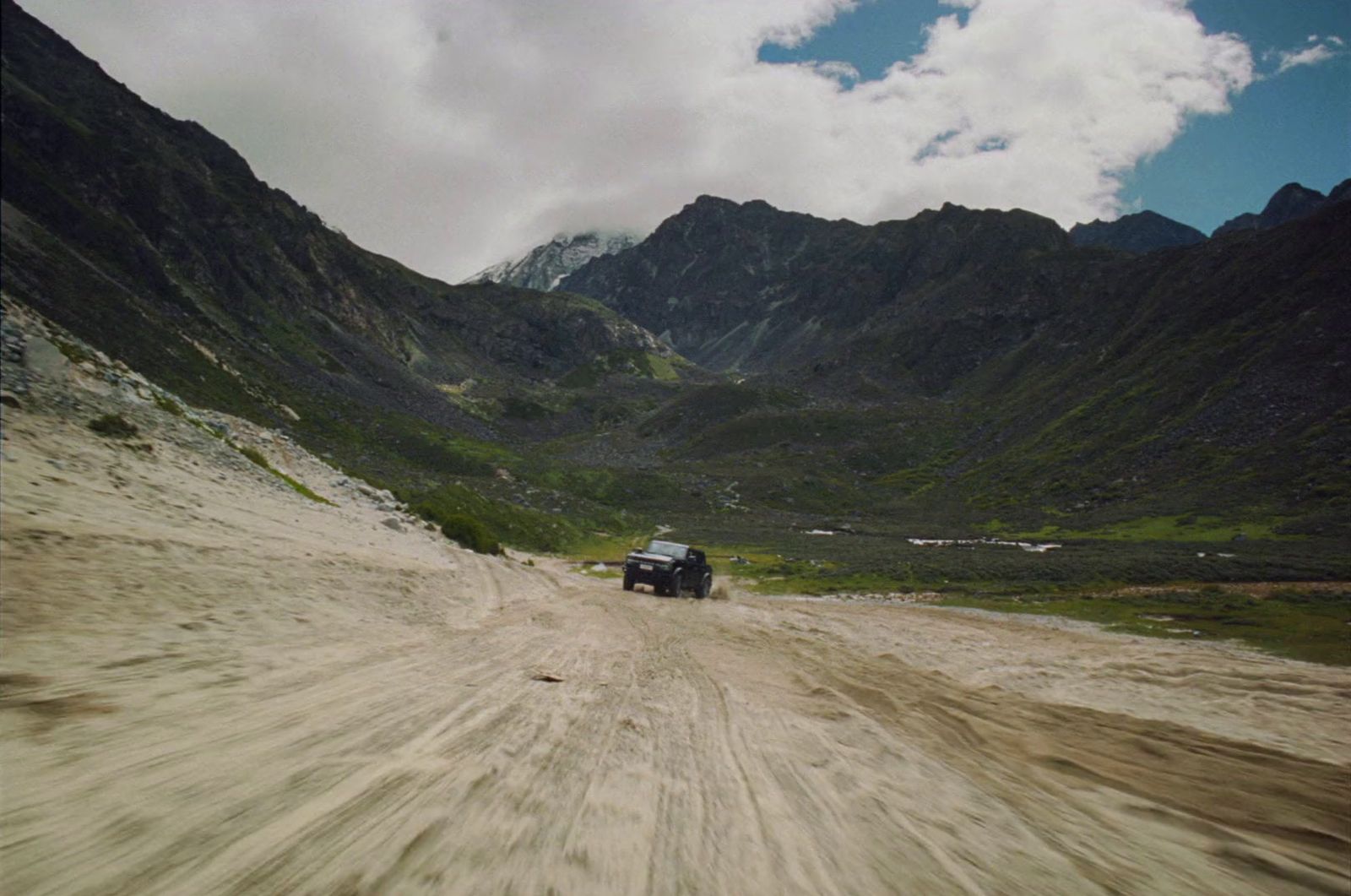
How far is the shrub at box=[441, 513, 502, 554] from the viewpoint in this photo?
1154 inches

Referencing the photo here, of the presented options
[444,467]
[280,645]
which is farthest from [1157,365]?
[280,645]

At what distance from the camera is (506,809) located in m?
4.19

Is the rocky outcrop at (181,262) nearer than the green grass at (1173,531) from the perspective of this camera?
No

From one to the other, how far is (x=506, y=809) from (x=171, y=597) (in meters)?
6.92

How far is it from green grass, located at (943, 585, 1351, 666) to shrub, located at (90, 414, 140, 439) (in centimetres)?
2820

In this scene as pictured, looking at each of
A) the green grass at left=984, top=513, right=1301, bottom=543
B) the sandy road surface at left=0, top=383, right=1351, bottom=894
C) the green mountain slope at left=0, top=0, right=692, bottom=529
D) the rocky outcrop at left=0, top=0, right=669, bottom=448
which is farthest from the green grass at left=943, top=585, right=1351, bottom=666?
the rocky outcrop at left=0, top=0, right=669, bottom=448

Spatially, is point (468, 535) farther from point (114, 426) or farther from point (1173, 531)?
point (1173, 531)

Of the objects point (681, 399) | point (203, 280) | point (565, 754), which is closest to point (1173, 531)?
point (565, 754)

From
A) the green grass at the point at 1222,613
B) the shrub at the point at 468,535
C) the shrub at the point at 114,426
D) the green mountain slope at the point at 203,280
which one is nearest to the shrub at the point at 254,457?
the shrub at the point at 114,426

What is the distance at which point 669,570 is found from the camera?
23281 millimetres

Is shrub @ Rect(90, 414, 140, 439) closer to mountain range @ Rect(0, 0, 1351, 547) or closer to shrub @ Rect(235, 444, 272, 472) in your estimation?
shrub @ Rect(235, 444, 272, 472)

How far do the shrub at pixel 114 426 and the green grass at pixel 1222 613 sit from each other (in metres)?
28.2

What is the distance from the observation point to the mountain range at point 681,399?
2515 inches

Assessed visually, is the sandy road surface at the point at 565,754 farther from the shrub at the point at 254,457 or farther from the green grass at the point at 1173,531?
the green grass at the point at 1173,531
